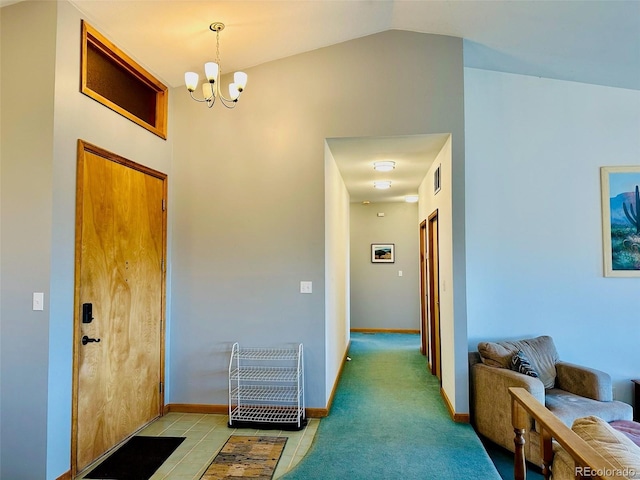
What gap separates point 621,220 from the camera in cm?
390

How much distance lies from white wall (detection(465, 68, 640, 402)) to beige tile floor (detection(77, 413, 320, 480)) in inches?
80.9

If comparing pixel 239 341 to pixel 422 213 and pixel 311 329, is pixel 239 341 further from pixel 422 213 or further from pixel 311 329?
pixel 422 213

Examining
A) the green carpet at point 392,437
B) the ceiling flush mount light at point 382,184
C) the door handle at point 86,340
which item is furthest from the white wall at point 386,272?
the door handle at point 86,340

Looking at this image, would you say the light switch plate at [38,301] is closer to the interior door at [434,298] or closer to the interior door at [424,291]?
the interior door at [434,298]

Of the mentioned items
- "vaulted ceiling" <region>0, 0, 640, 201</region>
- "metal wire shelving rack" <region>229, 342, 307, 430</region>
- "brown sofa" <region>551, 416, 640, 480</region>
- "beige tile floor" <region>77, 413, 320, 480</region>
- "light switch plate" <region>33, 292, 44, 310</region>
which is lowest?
"beige tile floor" <region>77, 413, 320, 480</region>

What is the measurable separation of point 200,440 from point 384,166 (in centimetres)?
331

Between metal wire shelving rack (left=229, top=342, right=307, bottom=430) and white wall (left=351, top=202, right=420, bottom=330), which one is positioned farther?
white wall (left=351, top=202, right=420, bottom=330)

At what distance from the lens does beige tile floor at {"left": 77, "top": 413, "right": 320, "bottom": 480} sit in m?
2.58

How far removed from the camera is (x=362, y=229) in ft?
25.9

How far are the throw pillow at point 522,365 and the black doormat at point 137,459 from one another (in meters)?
2.73

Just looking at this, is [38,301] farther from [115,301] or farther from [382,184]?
[382,184]

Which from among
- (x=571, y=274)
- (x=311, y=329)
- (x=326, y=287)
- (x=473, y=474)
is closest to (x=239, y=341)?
(x=311, y=329)

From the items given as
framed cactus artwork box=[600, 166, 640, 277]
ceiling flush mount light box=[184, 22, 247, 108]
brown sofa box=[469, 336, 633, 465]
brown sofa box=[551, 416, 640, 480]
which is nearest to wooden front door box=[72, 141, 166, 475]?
ceiling flush mount light box=[184, 22, 247, 108]

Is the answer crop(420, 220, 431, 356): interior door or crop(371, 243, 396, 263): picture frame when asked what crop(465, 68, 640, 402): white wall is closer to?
crop(420, 220, 431, 356): interior door
